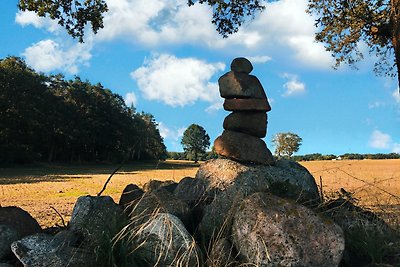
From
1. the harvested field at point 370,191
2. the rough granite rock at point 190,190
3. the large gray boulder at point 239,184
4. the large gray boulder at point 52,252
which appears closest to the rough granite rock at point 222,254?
the large gray boulder at point 239,184

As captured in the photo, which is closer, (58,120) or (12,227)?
(12,227)

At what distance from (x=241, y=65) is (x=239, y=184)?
3918 mm

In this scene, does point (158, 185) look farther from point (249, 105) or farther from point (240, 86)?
point (240, 86)

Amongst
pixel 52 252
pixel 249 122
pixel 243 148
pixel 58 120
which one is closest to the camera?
pixel 52 252

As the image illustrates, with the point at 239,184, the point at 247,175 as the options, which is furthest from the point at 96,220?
the point at 247,175

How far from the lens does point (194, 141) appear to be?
Result: 12338cm

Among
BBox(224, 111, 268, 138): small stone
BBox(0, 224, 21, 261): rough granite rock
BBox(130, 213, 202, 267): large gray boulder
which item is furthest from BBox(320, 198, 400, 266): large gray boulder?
BBox(0, 224, 21, 261): rough granite rock

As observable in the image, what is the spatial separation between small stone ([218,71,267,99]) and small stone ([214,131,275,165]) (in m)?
1.15

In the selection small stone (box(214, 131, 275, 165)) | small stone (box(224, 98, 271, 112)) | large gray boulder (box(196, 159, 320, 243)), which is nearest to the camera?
large gray boulder (box(196, 159, 320, 243))

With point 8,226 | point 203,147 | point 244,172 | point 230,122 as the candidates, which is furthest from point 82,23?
point 203,147

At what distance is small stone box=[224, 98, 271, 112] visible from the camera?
490 inches

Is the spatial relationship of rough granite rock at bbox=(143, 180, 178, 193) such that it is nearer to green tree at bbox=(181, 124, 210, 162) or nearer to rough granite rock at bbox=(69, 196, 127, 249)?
rough granite rock at bbox=(69, 196, 127, 249)

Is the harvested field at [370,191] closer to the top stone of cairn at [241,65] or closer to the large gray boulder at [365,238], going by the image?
the large gray boulder at [365,238]

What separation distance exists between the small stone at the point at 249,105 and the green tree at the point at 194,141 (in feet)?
359
